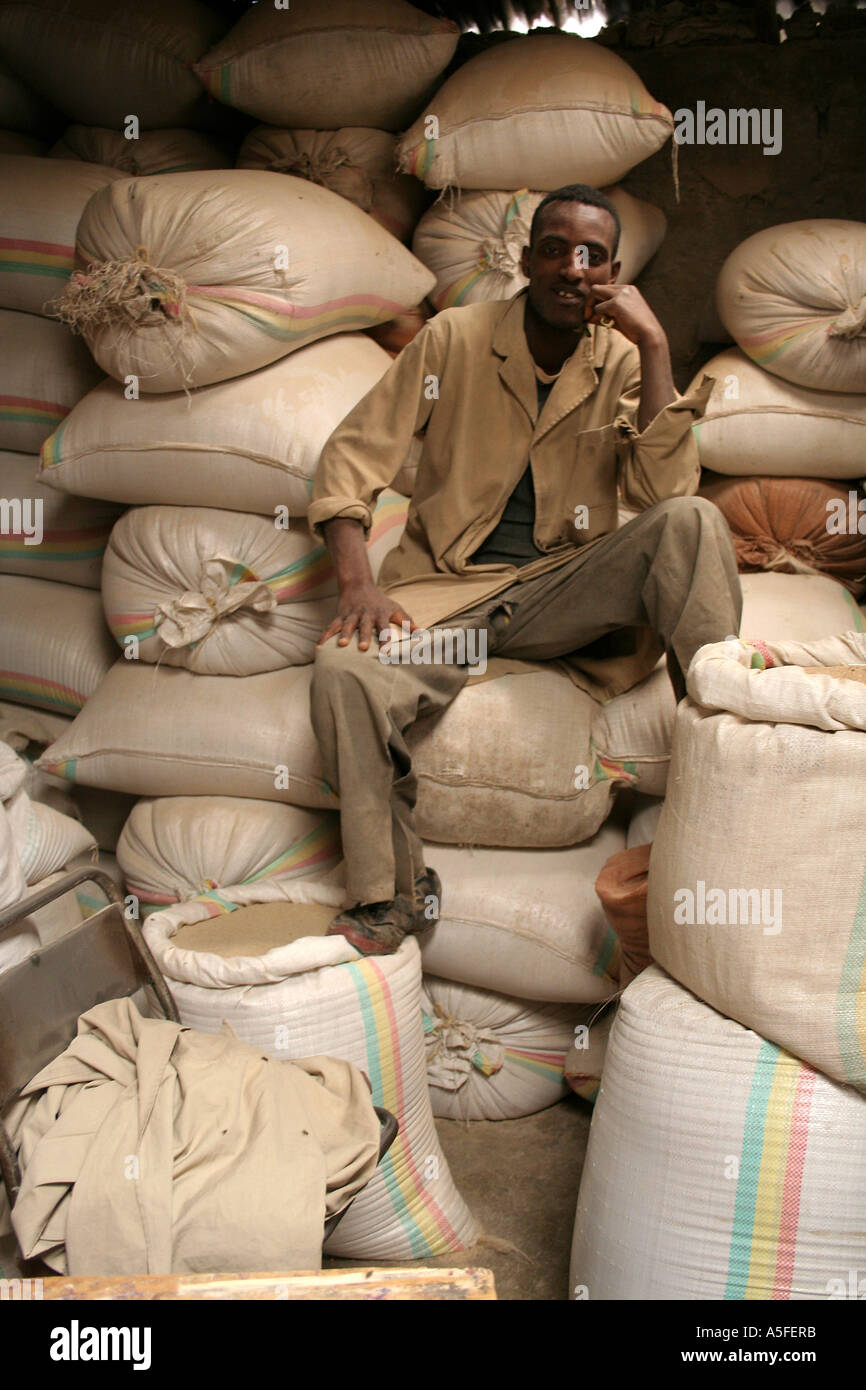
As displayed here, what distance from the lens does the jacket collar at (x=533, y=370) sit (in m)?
2.39

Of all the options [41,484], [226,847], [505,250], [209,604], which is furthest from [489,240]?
[226,847]

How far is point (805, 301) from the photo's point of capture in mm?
2574

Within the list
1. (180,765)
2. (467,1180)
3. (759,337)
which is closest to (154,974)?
(180,765)

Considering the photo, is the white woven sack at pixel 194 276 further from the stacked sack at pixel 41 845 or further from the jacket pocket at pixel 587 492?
the stacked sack at pixel 41 845

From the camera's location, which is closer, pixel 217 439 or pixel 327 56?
pixel 217 439

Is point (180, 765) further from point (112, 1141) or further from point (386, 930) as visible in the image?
point (112, 1141)

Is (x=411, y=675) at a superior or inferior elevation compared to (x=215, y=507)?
inferior

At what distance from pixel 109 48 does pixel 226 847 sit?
2.00m

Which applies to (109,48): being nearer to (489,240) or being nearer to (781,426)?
(489,240)

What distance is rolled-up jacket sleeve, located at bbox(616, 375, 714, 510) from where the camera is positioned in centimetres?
217

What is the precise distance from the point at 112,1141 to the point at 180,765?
112 cm

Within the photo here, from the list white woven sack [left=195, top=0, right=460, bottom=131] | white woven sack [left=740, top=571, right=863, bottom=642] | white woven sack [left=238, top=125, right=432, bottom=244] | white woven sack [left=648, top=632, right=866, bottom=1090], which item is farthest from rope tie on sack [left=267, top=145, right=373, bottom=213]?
white woven sack [left=648, top=632, right=866, bottom=1090]

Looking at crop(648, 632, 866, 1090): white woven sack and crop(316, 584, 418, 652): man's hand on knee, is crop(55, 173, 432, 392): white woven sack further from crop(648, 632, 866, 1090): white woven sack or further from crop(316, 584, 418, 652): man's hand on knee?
crop(648, 632, 866, 1090): white woven sack

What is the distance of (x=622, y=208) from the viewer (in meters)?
2.86
